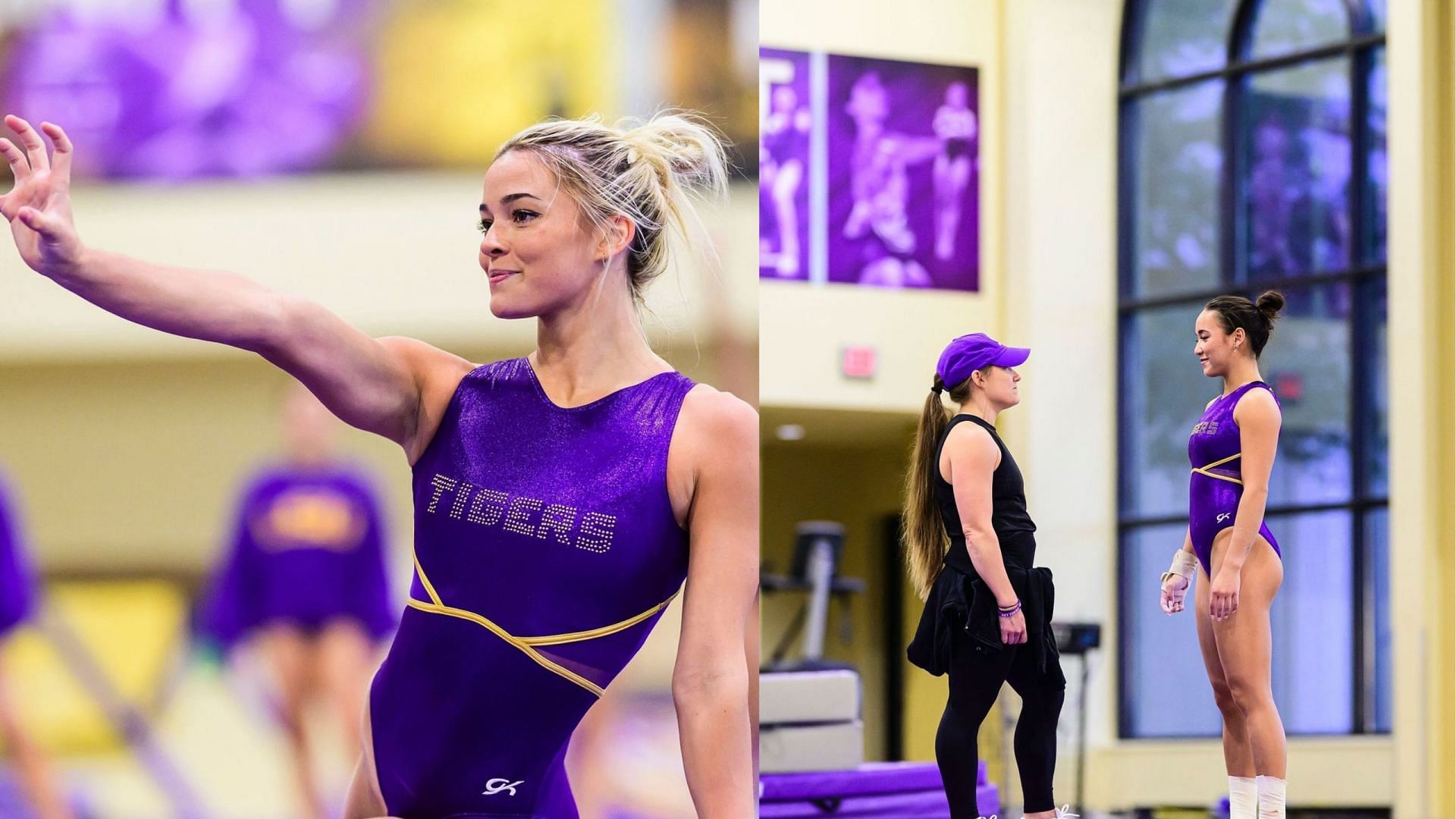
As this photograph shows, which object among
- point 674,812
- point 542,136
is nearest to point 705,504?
point 542,136

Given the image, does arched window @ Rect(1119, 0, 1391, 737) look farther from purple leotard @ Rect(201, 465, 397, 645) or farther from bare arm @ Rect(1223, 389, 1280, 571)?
purple leotard @ Rect(201, 465, 397, 645)

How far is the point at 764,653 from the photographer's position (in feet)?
36.2

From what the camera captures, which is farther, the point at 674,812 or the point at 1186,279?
the point at 1186,279

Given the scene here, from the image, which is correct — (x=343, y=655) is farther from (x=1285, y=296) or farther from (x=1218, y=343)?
(x=1285, y=296)

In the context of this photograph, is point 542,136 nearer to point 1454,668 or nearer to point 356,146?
point 356,146

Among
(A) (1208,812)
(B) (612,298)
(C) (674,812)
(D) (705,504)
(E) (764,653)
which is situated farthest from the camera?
(E) (764,653)

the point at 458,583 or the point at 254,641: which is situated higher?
the point at 458,583

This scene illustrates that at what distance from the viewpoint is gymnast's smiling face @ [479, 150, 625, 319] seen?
2.32m

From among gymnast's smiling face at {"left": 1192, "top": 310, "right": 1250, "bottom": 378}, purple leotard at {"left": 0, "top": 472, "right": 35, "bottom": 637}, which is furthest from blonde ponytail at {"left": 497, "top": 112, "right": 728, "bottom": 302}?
gymnast's smiling face at {"left": 1192, "top": 310, "right": 1250, "bottom": 378}

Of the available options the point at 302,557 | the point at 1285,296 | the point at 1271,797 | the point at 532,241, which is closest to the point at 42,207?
the point at 532,241

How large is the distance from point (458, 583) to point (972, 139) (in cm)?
507

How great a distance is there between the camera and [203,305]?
1.94 m

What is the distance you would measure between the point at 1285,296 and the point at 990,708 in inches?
154

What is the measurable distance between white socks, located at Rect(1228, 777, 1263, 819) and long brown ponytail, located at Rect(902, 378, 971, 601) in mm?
891
